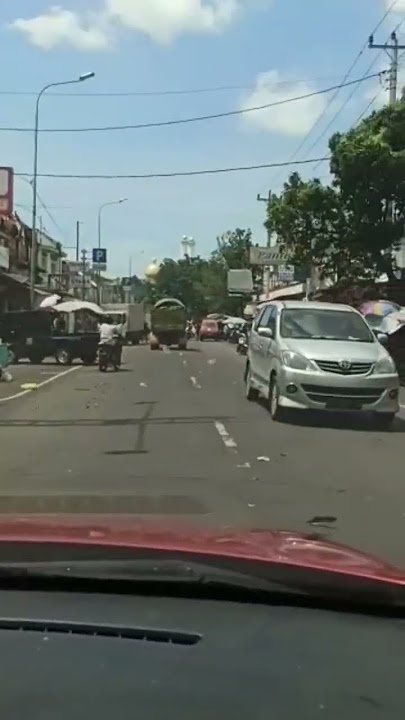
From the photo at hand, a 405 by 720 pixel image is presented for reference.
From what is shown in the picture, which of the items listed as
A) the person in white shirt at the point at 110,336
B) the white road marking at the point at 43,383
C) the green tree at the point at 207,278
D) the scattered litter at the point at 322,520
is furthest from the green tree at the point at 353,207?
the green tree at the point at 207,278

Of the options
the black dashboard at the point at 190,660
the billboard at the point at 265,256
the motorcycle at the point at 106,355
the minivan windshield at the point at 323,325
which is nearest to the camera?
the black dashboard at the point at 190,660

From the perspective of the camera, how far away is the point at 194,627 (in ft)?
9.04

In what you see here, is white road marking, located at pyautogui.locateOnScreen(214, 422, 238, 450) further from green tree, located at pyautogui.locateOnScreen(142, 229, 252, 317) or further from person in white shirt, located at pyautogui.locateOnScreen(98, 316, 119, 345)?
green tree, located at pyautogui.locateOnScreen(142, 229, 252, 317)

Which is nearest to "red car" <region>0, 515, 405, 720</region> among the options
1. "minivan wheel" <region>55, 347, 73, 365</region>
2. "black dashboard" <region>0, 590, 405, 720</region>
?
"black dashboard" <region>0, 590, 405, 720</region>

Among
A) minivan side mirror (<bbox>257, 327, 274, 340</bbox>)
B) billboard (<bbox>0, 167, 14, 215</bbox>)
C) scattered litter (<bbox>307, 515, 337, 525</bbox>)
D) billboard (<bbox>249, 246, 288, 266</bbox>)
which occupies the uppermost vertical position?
billboard (<bbox>0, 167, 14, 215</bbox>)

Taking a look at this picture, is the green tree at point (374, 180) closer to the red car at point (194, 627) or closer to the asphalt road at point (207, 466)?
the asphalt road at point (207, 466)

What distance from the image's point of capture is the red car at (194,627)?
7.63ft

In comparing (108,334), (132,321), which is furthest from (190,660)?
(132,321)

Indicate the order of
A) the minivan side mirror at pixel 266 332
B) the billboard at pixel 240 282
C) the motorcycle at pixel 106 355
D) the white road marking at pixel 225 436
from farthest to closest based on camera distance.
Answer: the billboard at pixel 240 282
the motorcycle at pixel 106 355
the minivan side mirror at pixel 266 332
the white road marking at pixel 225 436

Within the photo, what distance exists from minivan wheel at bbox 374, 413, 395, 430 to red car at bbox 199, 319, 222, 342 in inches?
2645

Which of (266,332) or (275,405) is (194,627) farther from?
(266,332)

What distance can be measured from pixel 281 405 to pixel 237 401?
14.9ft

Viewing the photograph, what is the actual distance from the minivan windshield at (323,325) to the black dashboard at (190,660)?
14.1 metres

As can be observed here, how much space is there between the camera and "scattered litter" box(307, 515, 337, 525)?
863 centimetres
